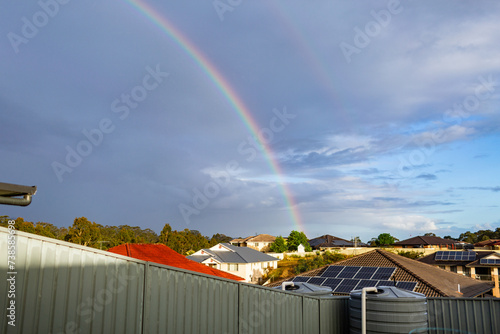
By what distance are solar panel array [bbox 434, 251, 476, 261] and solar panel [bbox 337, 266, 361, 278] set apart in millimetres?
32593

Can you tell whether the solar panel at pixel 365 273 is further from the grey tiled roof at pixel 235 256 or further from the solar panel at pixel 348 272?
the grey tiled roof at pixel 235 256

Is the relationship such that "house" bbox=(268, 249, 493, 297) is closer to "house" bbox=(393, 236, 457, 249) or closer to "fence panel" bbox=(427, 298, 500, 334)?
"fence panel" bbox=(427, 298, 500, 334)

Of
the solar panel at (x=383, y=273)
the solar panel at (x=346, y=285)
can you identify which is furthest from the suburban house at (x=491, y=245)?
the solar panel at (x=346, y=285)

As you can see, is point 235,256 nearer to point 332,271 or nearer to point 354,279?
point 332,271

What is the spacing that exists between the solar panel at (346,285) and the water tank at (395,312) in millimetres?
9575

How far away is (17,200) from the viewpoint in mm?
5816

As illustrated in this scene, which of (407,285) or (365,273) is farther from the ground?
(365,273)

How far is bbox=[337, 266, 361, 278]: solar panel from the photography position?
76.1 ft

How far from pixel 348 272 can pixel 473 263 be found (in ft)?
104

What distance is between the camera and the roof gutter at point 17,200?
223 inches

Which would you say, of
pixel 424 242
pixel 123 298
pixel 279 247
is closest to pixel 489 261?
pixel 123 298

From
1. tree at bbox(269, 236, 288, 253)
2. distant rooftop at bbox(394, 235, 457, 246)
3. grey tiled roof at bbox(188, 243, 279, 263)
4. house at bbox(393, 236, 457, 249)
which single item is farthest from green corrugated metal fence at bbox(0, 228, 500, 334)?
distant rooftop at bbox(394, 235, 457, 246)

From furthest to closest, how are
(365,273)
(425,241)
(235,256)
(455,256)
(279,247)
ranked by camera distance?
(425,241)
(279,247)
(235,256)
(455,256)
(365,273)

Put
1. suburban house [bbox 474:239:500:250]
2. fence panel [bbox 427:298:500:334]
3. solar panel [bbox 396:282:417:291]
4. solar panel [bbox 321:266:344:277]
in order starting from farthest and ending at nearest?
suburban house [bbox 474:239:500:250] < solar panel [bbox 321:266:344:277] < solar panel [bbox 396:282:417:291] < fence panel [bbox 427:298:500:334]
